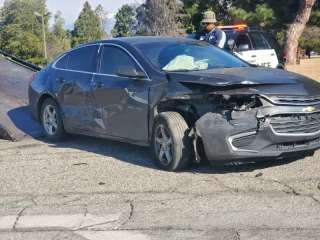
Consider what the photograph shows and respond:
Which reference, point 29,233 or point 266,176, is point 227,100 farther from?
point 29,233

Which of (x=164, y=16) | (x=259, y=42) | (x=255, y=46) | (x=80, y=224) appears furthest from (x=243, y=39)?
(x=164, y=16)

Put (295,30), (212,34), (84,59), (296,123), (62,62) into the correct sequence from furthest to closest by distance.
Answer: (295,30) → (212,34) → (62,62) → (84,59) → (296,123)

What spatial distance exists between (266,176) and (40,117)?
174 inches

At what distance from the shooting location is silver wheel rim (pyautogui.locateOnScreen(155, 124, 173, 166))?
6.73 metres

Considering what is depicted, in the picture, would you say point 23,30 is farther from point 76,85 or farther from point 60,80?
point 76,85

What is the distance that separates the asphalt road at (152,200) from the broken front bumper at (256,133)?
30cm

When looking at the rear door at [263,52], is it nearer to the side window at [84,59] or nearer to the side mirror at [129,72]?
the side window at [84,59]

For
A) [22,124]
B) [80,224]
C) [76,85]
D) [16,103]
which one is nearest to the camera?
[80,224]

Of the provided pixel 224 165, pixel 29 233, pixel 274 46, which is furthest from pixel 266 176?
pixel 274 46

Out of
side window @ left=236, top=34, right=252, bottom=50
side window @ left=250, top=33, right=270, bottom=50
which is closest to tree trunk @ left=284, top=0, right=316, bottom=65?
side window @ left=250, top=33, right=270, bottom=50

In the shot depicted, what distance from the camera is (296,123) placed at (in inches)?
245

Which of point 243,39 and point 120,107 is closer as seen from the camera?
point 120,107

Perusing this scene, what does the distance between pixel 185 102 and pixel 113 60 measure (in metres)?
1.72

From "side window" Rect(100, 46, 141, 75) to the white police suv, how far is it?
6171 millimetres
